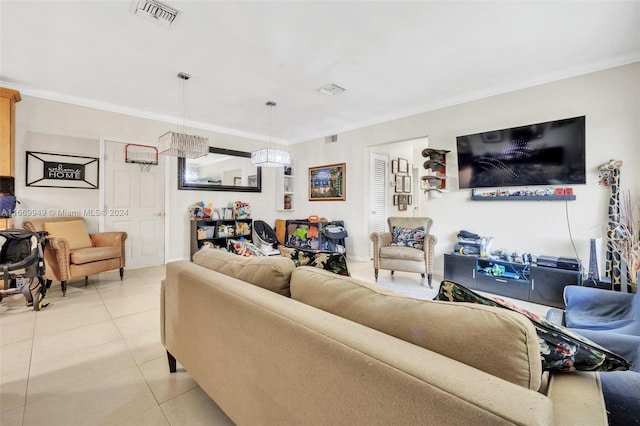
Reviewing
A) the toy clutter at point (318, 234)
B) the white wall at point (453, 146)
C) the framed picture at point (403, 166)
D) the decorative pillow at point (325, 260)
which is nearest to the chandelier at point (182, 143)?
the white wall at point (453, 146)

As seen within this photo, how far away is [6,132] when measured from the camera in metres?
3.33

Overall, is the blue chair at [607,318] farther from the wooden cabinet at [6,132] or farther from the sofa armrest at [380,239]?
the wooden cabinet at [6,132]

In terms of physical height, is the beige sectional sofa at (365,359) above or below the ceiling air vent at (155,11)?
below

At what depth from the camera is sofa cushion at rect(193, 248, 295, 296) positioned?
126cm

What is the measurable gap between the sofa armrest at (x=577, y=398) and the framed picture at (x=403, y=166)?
5.51m

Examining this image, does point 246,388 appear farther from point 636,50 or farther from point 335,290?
point 636,50

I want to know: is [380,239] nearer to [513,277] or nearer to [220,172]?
[513,277]

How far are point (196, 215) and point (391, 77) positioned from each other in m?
3.95

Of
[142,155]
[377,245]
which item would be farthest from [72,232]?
[377,245]

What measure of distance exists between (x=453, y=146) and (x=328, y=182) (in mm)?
2524

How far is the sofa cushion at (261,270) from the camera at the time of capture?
4.13 ft

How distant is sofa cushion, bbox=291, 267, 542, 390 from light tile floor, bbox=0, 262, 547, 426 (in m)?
1.08

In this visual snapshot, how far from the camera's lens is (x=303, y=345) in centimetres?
86

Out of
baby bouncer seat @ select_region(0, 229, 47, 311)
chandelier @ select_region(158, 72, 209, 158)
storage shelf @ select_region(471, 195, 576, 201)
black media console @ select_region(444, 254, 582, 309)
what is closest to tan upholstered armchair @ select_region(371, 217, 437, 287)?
black media console @ select_region(444, 254, 582, 309)
